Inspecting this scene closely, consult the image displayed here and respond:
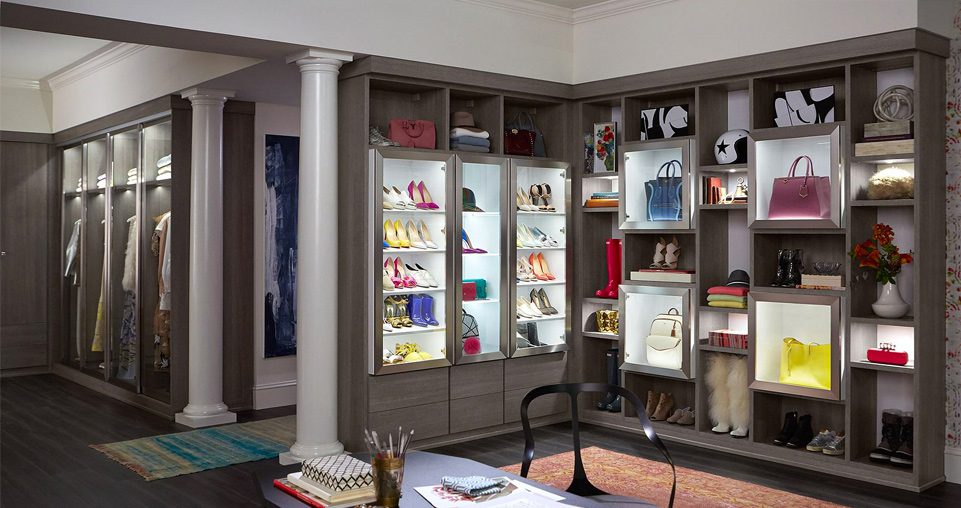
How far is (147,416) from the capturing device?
6.82 meters

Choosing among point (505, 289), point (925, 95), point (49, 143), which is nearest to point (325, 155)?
point (505, 289)

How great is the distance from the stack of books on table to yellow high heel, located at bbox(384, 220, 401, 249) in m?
2.65

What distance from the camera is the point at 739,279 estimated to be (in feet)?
18.3

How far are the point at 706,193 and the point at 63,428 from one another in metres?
4.98

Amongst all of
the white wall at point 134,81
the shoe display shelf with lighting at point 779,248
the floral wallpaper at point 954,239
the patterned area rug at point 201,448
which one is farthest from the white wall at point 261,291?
the floral wallpaper at point 954,239

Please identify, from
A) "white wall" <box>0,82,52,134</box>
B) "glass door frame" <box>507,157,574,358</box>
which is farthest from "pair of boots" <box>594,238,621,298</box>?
"white wall" <box>0,82,52,134</box>

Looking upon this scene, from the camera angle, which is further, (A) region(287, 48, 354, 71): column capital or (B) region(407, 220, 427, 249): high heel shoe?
(B) region(407, 220, 427, 249): high heel shoe

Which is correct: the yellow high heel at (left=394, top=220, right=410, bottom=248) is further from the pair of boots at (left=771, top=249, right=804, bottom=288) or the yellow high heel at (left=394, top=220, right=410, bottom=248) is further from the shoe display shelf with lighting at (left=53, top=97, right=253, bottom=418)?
the pair of boots at (left=771, top=249, right=804, bottom=288)

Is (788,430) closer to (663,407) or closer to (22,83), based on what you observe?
(663,407)

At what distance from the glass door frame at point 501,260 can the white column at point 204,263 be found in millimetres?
2059

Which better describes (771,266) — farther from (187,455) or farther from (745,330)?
(187,455)

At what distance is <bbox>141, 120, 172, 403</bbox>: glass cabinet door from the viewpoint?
22.4 feet

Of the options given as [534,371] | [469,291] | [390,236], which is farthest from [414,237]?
[534,371]

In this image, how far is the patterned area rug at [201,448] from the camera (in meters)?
5.23
